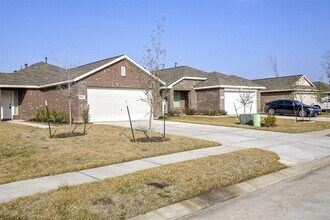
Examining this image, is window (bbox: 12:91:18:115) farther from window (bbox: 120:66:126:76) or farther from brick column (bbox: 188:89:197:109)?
brick column (bbox: 188:89:197:109)

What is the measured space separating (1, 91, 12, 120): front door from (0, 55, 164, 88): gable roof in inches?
53.1

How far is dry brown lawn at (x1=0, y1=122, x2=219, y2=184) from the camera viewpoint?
25.7 ft

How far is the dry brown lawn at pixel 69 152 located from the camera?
783cm

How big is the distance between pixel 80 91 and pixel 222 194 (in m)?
16.6

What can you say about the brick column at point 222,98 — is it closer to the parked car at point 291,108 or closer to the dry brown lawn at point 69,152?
the parked car at point 291,108

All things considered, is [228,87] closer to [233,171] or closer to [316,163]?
[316,163]

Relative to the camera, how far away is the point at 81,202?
17.4 ft

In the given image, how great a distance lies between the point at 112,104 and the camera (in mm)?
23078

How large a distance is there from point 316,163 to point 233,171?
3318mm

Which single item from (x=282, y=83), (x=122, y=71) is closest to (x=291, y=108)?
(x=282, y=83)

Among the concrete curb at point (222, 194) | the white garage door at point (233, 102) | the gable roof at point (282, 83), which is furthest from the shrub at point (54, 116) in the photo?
the gable roof at point (282, 83)

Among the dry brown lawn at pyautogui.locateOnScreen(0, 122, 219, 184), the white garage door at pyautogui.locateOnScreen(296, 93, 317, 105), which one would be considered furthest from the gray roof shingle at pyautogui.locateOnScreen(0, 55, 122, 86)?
the white garage door at pyautogui.locateOnScreen(296, 93, 317, 105)

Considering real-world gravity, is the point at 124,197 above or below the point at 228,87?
below

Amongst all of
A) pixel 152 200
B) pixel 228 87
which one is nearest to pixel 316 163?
pixel 152 200
